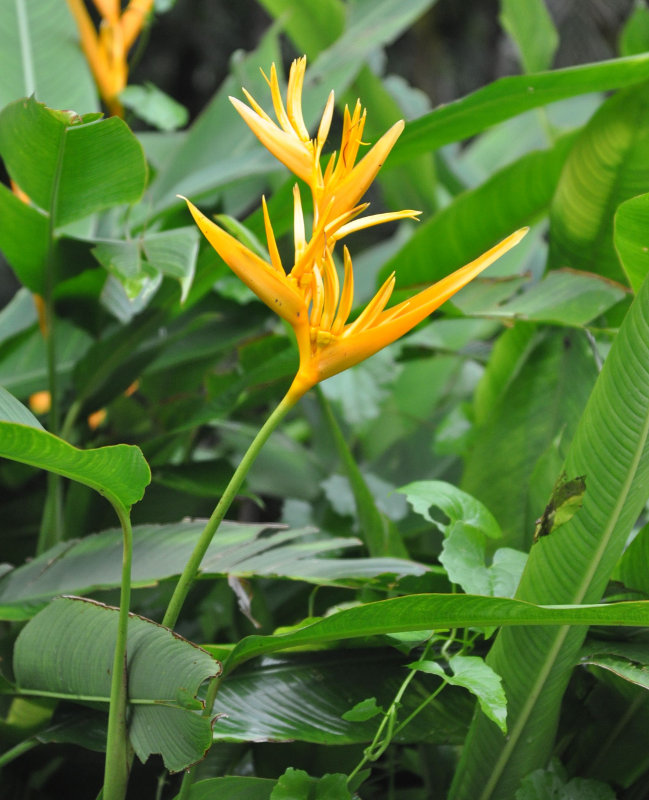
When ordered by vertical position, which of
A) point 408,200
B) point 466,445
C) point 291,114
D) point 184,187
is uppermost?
point 291,114

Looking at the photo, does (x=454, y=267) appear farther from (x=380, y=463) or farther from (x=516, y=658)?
(x=516, y=658)

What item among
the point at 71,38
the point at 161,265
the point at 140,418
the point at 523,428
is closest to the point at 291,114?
the point at 161,265

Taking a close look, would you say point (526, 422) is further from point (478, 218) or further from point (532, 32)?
point (532, 32)

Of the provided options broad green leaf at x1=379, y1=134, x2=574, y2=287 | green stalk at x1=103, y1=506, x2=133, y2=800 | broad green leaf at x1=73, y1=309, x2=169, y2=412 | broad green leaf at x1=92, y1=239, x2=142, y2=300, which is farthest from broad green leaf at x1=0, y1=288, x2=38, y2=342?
green stalk at x1=103, y1=506, x2=133, y2=800

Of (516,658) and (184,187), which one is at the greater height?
(184,187)

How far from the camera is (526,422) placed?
1.95 feet

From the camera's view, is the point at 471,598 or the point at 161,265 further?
the point at 161,265

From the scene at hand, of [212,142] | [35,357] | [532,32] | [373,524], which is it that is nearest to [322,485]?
[373,524]

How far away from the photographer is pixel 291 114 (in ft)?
1.08

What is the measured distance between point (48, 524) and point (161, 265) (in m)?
0.24

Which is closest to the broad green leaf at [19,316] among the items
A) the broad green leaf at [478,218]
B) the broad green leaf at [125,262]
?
the broad green leaf at [125,262]

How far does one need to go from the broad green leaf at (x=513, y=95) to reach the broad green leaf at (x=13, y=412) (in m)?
0.37

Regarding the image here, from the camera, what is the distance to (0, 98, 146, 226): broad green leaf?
47cm

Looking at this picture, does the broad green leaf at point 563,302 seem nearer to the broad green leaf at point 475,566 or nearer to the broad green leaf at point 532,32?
the broad green leaf at point 475,566
